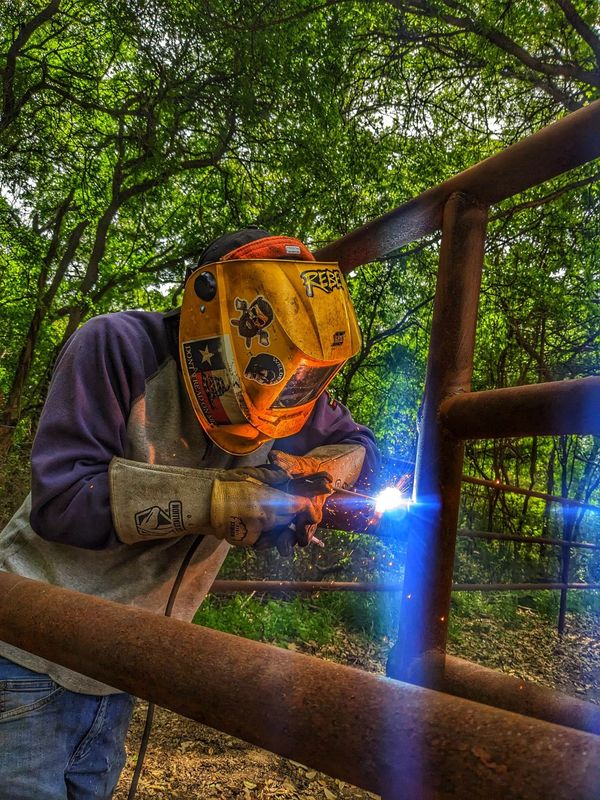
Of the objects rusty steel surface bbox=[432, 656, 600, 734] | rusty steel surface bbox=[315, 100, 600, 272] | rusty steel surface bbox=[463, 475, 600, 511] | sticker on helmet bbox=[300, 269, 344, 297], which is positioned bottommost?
rusty steel surface bbox=[432, 656, 600, 734]

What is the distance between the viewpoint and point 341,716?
1.44 ft

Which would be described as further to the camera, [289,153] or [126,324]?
[289,153]

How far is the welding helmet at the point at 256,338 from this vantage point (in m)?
1.43

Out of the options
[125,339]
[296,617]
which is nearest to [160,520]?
[125,339]

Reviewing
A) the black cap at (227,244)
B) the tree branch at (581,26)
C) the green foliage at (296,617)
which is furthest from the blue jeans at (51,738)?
the tree branch at (581,26)

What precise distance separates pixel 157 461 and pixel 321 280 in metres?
0.70

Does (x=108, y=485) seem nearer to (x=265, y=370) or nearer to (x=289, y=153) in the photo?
(x=265, y=370)

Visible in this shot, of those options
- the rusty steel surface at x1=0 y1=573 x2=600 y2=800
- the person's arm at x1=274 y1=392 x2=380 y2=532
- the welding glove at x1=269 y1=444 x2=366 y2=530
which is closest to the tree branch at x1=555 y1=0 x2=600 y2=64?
the person's arm at x1=274 y1=392 x2=380 y2=532

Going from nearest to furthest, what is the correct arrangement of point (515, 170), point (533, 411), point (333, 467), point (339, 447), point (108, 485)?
point (533, 411) < point (515, 170) < point (108, 485) < point (333, 467) < point (339, 447)

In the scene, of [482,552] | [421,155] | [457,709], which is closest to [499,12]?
[421,155]

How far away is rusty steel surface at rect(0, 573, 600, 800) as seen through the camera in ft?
1.21

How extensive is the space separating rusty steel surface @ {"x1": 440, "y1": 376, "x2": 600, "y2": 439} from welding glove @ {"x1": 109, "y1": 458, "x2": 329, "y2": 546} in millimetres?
608

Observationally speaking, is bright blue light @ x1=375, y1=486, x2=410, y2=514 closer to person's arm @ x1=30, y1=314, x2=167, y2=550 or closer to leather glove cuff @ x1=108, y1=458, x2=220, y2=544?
leather glove cuff @ x1=108, y1=458, x2=220, y2=544

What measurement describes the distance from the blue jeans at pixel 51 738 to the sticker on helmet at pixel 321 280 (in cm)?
124
